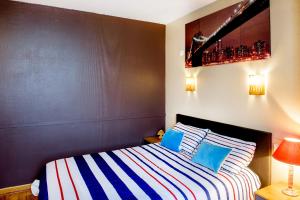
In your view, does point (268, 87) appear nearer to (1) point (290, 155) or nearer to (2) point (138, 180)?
(1) point (290, 155)

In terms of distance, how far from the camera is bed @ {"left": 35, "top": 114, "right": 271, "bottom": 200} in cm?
182

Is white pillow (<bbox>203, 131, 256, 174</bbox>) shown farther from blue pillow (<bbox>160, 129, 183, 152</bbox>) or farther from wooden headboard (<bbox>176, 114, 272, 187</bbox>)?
blue pillow (<bbox>160, 129, 183, 152</bbox>)

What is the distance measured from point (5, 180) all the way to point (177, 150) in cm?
237

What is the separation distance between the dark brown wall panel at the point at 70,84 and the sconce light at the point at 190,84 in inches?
29.6

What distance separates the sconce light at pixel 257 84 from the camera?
7.66ft

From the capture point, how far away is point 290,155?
1.84m

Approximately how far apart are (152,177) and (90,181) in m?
0.59

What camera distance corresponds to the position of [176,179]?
6.71 ft

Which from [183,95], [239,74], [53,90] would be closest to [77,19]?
[53,90]

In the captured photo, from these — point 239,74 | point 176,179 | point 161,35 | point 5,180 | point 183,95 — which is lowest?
Answer: point 5,180

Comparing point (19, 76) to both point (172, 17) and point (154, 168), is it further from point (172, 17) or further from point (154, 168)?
point (172, 17)

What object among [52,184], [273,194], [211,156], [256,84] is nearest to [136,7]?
[256,84]

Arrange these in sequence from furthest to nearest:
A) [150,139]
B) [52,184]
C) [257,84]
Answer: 1. [150,139]
2. [257,84]
3. [52,184]

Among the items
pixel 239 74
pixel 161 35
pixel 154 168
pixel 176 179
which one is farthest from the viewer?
pixel 161 35
